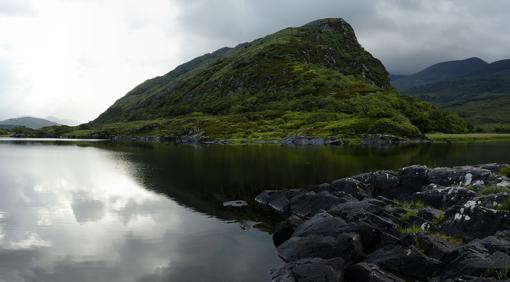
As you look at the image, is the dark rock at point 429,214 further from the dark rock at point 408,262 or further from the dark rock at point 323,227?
the dark rock at point 408,262

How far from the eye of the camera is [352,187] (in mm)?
55594

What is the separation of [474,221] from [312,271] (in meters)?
17.0

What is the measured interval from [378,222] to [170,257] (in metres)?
18.8

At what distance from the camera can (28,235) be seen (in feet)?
137

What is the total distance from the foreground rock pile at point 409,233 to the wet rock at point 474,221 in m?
0.07

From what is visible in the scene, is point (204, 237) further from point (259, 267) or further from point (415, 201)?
point (415, 201)

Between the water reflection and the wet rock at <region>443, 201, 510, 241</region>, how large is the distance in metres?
16.4

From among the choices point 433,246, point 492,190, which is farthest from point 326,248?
point 492,190

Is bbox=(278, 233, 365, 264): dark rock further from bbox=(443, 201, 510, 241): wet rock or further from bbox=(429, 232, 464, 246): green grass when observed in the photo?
bbox=(443, 201, 510, 241): wet rock

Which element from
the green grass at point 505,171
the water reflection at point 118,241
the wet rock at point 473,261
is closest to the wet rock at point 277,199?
the water reflection at point 118,241

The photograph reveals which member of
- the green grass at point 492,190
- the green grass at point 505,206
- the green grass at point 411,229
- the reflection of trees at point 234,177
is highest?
the green grass at point 492,190

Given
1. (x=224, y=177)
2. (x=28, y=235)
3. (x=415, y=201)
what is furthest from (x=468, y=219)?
(x=224, y=177)

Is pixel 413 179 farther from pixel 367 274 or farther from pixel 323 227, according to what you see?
pixel 367 274

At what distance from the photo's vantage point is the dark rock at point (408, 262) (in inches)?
1134
